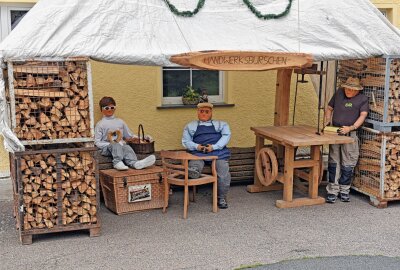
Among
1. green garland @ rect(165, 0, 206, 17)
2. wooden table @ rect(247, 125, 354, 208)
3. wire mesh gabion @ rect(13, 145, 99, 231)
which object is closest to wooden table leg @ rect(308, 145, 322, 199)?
wooden table @ rect(247, 125, 354, 208)

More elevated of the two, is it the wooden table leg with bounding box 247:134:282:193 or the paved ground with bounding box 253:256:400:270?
the wooden table leg with bounding box 247:134:282:193

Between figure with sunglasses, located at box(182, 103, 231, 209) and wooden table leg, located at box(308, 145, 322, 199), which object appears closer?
figure with sunglasses, located at box(182, 103, 231, 209)

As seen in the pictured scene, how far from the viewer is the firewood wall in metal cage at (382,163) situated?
22.1 ft

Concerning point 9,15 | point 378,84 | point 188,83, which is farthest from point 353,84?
point 9,15

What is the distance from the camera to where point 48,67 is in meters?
5.39

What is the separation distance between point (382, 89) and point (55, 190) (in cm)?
394

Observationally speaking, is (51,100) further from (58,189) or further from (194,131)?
(194,131)

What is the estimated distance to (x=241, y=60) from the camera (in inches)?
225

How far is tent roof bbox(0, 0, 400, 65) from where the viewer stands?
543 centimetres

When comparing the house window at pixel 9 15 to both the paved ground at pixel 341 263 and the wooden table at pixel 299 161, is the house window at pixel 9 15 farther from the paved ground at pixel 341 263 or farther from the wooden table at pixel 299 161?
the paved ground at pixel 341 263

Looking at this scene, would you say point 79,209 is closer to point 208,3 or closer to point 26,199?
point 26,199

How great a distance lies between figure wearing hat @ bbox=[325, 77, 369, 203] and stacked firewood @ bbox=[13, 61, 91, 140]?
125 inches

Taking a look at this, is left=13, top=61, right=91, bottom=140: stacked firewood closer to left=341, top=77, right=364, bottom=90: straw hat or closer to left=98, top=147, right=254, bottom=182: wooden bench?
left=98, top=147, right=254, bottom=182: wooden bench

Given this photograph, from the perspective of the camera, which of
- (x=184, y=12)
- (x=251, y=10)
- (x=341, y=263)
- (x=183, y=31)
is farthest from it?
(x=251, y=10)
